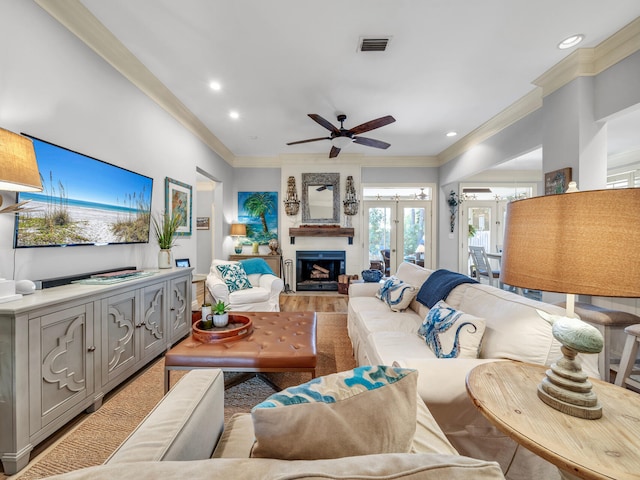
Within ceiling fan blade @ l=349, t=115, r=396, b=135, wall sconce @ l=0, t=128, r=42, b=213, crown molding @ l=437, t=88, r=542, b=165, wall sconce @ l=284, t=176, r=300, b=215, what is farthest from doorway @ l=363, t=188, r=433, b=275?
wall sconce @ l=0, t=128, r=42, b=213

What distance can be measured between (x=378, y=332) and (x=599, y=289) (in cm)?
144

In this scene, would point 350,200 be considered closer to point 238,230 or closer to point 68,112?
point 238,230

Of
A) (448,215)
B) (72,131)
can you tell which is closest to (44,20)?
(72,131)

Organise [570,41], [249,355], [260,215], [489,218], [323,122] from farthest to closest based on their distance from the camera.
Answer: [489,218] < [260,215] < [323,122] < [570,41] < [249,355]

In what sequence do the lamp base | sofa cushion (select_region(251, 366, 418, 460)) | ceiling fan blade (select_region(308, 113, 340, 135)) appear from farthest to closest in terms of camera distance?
ceiling fan blade (select_region(308, 113, 340, 135))
the lamp base
sofa cushion (select_region(251, 366, 418, 460))

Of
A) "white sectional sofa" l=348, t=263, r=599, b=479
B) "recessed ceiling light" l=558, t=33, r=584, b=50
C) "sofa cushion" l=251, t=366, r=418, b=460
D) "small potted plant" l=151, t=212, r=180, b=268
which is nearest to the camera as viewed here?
"sofa cushion" l=251, t=366, r=418, b=460

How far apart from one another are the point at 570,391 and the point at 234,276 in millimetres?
3315

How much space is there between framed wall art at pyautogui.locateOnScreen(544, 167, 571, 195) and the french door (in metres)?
3.20

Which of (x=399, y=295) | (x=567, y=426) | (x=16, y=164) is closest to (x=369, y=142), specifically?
(x=399, y=295)

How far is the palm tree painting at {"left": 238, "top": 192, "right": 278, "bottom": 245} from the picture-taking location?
5.68 meters

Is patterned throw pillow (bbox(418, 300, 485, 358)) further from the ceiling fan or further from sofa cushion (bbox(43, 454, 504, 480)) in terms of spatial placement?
the ceiling fan

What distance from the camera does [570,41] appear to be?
2262 mm

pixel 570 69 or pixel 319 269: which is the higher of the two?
pixel 570 69

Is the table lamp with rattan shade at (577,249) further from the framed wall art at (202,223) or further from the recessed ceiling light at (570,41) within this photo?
the framed wall art at (202,223)
